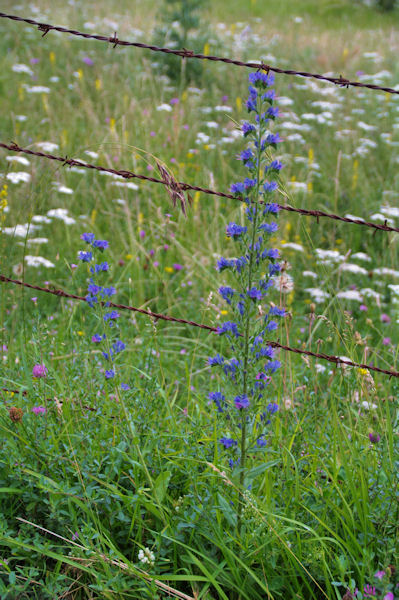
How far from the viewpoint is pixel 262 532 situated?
6.63 ft

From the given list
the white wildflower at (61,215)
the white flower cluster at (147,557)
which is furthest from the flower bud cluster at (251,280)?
the white wildflower at (61,215)

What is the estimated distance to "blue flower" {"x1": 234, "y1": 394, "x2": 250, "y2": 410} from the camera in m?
1.90

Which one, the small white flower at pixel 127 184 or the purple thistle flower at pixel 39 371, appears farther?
the small white flower at pixel 127 184

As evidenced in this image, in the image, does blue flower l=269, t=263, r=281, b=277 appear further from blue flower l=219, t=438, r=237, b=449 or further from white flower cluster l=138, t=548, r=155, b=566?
white flower cluster l=138, t=548, r=155, b=566

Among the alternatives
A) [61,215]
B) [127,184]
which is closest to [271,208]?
[61,215]

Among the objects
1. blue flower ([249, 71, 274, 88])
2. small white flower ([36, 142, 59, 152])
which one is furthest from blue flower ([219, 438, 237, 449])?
small white flower ([36, 142, 59, 152])

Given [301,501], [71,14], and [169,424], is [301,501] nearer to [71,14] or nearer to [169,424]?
[169,424]

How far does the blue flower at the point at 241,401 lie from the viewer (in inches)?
74.9

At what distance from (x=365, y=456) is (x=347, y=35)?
1256 cm

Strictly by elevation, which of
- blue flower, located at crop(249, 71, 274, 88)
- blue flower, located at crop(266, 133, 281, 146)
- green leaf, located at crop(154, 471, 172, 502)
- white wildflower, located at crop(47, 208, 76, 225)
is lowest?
green leaf, located at crop(154, 471, 172, 502)

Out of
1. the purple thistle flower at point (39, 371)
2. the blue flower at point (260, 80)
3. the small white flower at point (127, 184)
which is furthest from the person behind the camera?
the small white flower at point (127, 184)

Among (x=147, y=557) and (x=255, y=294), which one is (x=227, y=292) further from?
(x=147, y=557)

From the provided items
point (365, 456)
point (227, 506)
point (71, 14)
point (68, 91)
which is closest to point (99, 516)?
point (227, 506)

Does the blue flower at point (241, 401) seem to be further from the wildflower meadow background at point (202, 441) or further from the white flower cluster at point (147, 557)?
the white flower cluster at point (147, 557)
